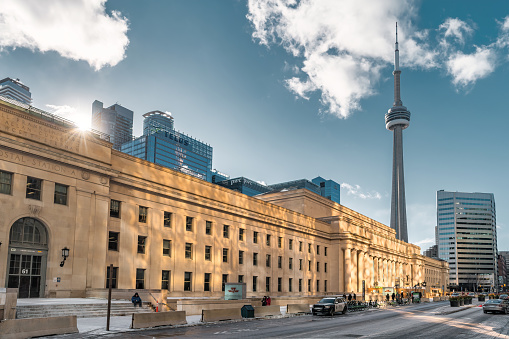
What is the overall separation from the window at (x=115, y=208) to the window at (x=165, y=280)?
8.37 meters

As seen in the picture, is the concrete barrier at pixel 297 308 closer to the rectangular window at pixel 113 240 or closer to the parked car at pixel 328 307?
the parked car at pixel 328 307

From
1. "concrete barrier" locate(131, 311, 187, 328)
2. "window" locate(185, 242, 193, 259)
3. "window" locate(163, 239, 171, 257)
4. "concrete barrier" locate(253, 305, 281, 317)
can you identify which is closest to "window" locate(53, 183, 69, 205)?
"window" locate(163, 239, 171, 257)

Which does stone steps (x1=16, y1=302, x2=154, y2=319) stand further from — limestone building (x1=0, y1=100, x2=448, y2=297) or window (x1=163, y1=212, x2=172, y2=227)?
window (x1=163, y1=212, x2=172, y2=227)

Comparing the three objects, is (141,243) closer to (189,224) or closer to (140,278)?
(140,278)

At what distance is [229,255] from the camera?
5731 cm

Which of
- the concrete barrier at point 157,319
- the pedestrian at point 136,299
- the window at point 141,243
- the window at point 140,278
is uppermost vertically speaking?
the window at point 141,243

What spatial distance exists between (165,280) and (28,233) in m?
16.4

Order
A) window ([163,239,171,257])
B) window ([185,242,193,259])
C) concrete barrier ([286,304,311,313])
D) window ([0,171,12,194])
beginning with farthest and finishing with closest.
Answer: window ([185,242,193,259]) < window ([163,239,171,257]) < concrete barrier ([286,304,311,313]) < window ([0,171,12,194])

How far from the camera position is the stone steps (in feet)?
88.3

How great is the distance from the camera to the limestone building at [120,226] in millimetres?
34406

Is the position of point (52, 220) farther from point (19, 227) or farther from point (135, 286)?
point (135, 286)

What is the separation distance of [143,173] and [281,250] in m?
29.1

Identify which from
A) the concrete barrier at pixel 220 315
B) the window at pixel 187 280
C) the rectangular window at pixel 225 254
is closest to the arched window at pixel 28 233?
the concrete barrier at pixel 220 315

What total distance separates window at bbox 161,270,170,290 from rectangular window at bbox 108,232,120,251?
6895 mm
